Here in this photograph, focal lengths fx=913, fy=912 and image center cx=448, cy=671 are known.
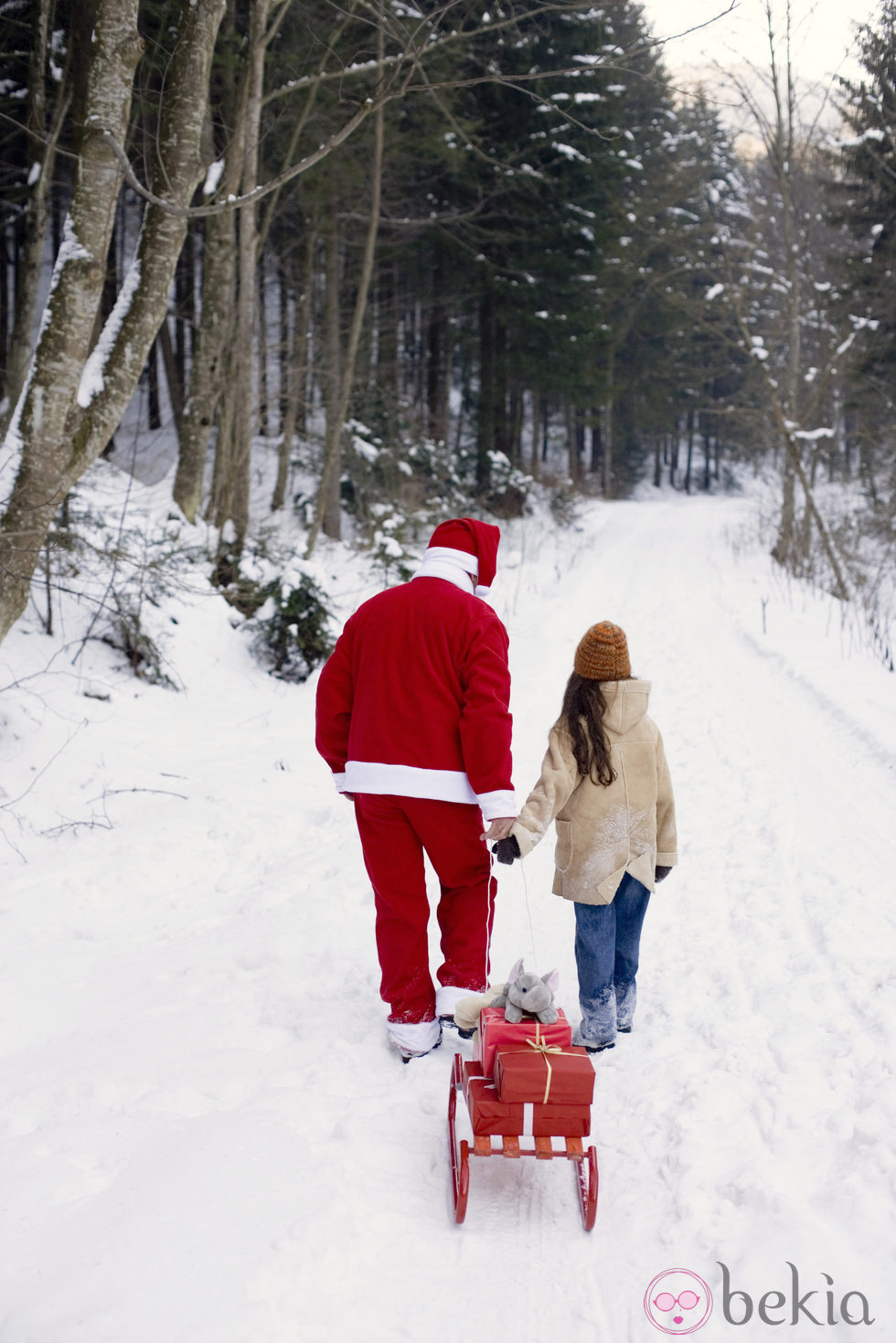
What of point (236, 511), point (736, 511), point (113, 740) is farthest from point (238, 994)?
point (736, 511)

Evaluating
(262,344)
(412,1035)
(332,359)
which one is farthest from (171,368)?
(412,1035)

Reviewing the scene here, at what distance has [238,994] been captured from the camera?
12.6 feet

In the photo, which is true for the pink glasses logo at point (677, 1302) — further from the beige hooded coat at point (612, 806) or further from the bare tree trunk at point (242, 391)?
the bare tree trunk at point (242, 391)

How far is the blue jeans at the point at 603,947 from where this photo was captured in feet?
11.2

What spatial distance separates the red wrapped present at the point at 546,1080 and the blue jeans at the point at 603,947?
2.75 ft

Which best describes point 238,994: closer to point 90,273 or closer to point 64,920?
point 64,920

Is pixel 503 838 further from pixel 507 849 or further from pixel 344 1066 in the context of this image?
pixel 344 1066

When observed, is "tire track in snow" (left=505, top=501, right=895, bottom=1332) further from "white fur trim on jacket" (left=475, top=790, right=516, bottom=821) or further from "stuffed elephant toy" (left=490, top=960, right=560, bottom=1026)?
"white fur trim on jacket" (left=475, top=790, right=516, bottom=821)

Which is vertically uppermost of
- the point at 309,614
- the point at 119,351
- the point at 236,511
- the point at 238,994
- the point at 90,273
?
the point at 90,273

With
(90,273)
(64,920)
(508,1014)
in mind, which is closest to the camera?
(508,1014)

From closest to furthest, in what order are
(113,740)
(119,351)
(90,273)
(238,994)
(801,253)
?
(238,994) < (90,273) < (119,351) < (113,740) < (801,253)

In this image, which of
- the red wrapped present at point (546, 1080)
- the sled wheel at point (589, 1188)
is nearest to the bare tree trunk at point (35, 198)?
the red wrapped present at point (546, 1080)

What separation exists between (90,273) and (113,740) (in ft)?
9.79

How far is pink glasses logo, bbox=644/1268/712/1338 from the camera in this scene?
2.25m
